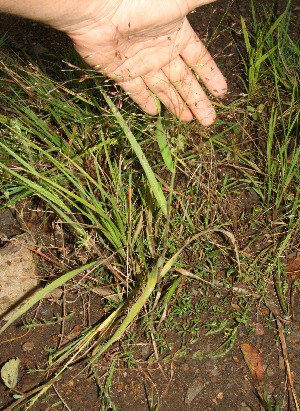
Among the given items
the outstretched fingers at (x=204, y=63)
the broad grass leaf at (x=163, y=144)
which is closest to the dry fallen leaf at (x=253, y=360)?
the broad grass leaf at (x=163, y=144)

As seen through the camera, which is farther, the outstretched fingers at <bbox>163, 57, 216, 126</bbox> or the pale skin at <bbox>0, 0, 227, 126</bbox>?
the outstretched fingers at <bbox>163, 57, 216, 126</bbox>

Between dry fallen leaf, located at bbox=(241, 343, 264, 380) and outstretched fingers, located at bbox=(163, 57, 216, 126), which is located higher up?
outstretched fingers, located at bbox=(163, 57, 216, 126)

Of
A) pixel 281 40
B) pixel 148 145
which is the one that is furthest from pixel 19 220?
pixel 281 40

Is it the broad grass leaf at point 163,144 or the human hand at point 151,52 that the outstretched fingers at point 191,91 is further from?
the broad grass leaf at point 163,144

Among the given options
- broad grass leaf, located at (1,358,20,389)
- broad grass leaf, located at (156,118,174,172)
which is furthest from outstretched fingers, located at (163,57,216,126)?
broad grass leaf, located at (1,358,20,389)

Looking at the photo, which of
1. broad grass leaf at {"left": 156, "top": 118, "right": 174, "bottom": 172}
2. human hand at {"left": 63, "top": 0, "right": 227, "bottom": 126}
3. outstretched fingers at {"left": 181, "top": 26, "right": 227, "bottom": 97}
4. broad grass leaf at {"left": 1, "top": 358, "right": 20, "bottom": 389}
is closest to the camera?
broad grass leaf at {"left": 156, "top": 118, "right": 174, "bottom": 172}

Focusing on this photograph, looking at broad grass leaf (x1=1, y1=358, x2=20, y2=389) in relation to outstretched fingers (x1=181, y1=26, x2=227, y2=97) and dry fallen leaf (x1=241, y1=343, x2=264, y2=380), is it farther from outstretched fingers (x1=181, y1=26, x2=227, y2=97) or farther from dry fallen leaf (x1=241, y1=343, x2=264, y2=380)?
outstretched fingers (x1=181, y1=26, x2=227, y2=97)
